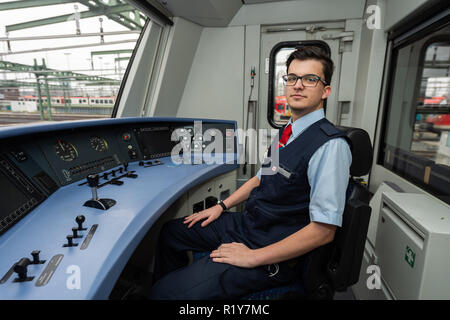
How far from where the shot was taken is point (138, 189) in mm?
1323

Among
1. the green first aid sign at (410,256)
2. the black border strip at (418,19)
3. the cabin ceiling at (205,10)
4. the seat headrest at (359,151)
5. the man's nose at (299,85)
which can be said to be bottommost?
the green first aid sign at (410,256)

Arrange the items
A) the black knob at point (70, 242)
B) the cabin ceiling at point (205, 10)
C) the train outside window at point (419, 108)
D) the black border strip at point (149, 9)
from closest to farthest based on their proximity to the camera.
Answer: the black knob at point (70, 242), the train outside window at point (419, 108), the black border strip at point (149, 9), the cabin ceiling at point (205, 10)

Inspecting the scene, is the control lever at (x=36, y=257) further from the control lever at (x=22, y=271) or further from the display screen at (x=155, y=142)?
the display screen at (x=155, y=142)

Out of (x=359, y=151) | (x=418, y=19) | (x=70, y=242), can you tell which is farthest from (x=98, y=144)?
(x=418, y=19)

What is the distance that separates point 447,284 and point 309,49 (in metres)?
1.16

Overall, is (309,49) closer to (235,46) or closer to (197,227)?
(197,227)

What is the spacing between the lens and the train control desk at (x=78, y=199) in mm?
654

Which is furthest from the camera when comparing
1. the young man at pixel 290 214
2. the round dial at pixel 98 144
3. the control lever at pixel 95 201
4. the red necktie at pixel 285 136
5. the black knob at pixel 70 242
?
the round dial at pixel 98 144

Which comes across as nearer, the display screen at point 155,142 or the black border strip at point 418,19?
the black border strip at point 418,19

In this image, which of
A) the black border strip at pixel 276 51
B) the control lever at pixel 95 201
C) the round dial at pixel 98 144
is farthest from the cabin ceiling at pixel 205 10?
the control lever at pixel 95 201

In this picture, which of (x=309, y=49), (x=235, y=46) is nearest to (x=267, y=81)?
(x=235, y=46)

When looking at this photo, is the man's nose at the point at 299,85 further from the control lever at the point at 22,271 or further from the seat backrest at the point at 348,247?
the control lever at the point at 22,271

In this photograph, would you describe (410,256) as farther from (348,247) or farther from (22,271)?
(22,271)

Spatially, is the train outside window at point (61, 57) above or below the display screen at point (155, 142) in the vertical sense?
above
